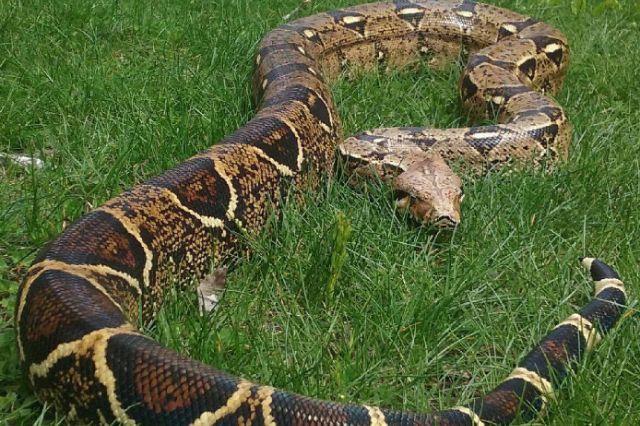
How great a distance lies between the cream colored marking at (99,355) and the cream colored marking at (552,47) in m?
6.48

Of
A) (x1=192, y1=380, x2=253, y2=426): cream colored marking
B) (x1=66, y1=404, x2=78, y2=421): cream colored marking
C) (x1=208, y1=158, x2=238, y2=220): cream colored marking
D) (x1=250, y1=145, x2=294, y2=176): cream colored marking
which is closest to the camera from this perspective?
(x1=192, y1=380, x2=253, y2=426): cream colored marking

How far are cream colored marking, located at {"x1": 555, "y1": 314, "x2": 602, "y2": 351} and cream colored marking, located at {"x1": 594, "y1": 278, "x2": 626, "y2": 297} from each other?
1.21ft

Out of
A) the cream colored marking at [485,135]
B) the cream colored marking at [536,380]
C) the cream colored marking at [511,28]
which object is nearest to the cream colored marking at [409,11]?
the cream colored marking at [511,28]

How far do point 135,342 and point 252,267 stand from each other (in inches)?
68.8

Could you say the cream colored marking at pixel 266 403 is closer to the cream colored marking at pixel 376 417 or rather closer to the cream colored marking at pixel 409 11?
the cream colored marking at pixel 376 417

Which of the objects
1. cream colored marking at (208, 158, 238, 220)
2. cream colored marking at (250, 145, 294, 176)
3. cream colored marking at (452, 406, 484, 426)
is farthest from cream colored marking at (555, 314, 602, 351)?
cream colored marking at (250, 145, 294, 176)

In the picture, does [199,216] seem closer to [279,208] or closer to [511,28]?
[279,208]

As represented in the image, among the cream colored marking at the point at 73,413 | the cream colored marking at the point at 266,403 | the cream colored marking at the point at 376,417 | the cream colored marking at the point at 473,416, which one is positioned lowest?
the cream colored marking at the point at 473,416

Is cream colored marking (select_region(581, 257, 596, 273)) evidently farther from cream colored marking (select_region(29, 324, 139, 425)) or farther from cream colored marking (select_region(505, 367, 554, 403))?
cream colored marking (select_region(29, 324, 139, 425))

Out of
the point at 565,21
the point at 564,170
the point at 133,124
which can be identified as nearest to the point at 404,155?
the point at 564,170

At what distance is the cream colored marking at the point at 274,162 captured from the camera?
568 centimetres

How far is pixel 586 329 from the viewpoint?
4.34 m

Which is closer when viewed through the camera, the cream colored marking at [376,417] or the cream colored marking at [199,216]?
the cream colored marking at [376,417]

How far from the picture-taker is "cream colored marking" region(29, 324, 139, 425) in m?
3.43
